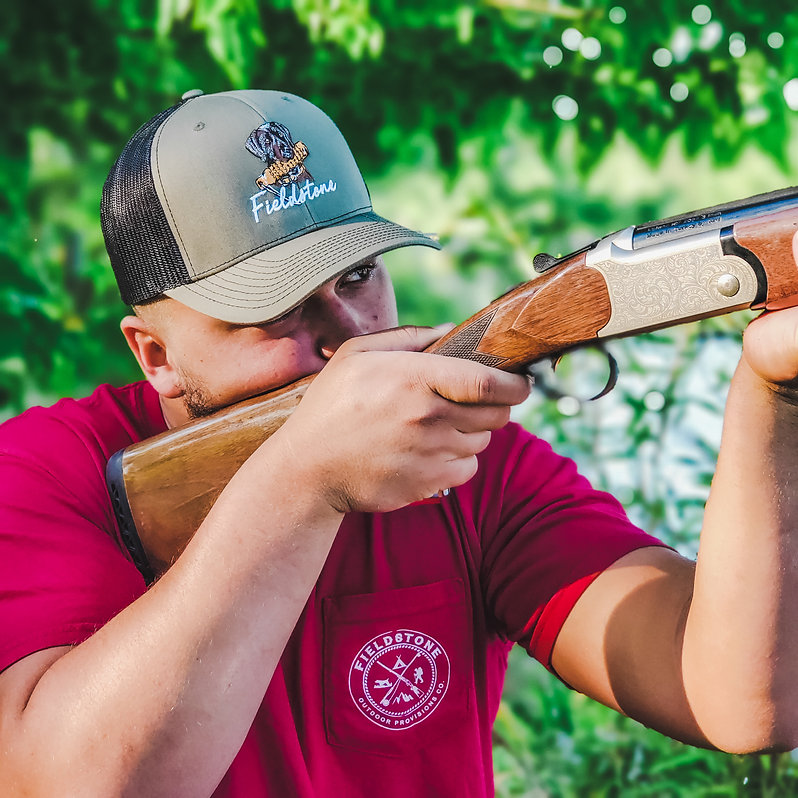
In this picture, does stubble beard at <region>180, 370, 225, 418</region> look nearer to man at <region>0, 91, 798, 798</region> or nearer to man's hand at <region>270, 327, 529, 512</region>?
man at <region>0, 91, 798, 798</region>

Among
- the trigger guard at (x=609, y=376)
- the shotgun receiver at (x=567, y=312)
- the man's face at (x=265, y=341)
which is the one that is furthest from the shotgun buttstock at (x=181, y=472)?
the trigger guard at (x=609, y=376)

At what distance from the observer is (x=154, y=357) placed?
178cm

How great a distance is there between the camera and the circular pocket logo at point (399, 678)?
60.8 inches

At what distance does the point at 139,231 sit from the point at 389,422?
71 cm

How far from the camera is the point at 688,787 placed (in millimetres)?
3318

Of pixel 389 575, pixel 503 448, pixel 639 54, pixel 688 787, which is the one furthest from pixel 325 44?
pixel 688 787

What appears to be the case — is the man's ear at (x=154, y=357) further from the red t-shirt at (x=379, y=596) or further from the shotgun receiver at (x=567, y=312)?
the shotgun receiver at (x=567, y=312)

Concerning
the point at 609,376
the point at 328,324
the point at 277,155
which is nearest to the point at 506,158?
the point at 277,155

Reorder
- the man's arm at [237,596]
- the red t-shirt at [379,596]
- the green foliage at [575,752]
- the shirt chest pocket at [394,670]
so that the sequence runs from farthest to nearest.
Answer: the green foliage at [575,752] < the shirt chest pocket at [394,670] < the red t-shirt at [379,596] < the man's arm at [237,596]

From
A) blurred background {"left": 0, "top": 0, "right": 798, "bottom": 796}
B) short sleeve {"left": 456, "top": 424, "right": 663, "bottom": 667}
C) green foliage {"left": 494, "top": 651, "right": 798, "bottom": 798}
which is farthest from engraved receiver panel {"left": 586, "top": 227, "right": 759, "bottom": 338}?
green foliage {"left": 494, "top": 651, "right": 798, "bottom": 798}

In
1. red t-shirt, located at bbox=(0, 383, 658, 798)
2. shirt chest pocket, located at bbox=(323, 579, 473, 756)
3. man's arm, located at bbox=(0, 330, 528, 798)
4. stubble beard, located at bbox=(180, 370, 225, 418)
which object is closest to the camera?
man's arm, located at bbox=(0, 330, 528, 798)

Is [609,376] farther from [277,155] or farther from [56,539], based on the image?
[56,539]

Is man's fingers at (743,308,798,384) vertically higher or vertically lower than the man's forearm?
higher

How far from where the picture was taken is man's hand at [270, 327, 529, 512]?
128cm
